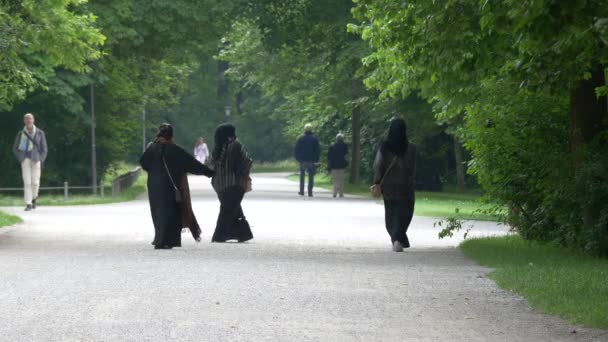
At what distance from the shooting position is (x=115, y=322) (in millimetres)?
10328

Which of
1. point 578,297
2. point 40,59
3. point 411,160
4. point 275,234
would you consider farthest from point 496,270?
point 40,59

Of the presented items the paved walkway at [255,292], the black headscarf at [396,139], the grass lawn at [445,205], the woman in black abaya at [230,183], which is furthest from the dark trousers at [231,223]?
the grass lawn at [445,205]

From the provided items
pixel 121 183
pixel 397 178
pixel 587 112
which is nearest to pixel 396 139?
pixel 397 178

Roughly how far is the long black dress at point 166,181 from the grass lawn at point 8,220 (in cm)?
478

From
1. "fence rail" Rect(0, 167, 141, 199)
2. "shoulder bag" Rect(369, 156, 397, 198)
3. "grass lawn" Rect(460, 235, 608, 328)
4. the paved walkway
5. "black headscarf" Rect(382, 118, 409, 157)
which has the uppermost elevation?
"black headscarf" Rect(382, 118, 409, 157)

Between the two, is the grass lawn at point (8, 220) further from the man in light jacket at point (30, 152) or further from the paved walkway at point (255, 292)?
A: the man in light jacket at point (30, 152)

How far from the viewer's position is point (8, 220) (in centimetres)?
2445

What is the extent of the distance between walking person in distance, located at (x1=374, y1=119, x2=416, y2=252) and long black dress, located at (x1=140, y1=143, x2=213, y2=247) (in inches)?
92.8

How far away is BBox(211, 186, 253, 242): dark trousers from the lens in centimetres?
2034

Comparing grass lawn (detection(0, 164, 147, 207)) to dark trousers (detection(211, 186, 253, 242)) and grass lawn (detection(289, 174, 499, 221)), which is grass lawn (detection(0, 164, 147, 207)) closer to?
grass lawn (detection(289, 174, 499, 221))

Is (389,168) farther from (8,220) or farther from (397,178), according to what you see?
(8,220)

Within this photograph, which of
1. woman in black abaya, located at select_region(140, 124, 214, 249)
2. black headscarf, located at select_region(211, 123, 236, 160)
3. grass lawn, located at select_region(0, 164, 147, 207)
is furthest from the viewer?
grass lawn, located at select_region(0, 164, 147, 207)

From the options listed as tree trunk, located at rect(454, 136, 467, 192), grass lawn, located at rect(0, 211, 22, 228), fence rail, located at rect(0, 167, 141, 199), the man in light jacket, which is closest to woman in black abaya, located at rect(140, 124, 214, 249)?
grass lawn, located at rect(0, 211, 22, 228)

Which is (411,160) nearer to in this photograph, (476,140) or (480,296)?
(476,140)
